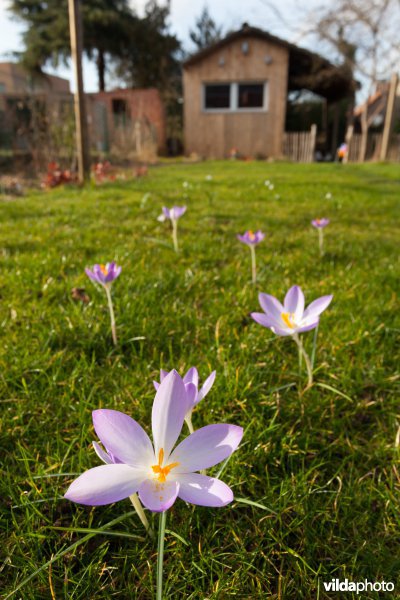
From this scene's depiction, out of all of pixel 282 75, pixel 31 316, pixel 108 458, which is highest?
pixel 282 75

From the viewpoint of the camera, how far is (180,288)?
6.59 feet

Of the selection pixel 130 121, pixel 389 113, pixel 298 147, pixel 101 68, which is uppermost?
pixel 101 68

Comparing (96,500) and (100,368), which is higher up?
(96,500)

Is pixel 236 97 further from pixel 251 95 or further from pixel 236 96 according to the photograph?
pixel 251 95

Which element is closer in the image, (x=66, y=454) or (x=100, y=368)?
(x=66, y=454)

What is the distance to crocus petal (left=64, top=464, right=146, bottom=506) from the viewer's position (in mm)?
493

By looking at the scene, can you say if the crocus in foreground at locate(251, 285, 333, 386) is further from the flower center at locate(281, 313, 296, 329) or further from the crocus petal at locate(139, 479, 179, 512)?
the crocus petal at locate(139, 479, 179, 512)

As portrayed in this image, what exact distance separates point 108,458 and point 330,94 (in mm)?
22908

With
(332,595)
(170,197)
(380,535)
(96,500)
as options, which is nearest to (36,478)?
(96,500)

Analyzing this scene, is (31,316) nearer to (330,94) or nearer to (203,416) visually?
(203,416)

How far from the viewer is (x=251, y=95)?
16.0 meters

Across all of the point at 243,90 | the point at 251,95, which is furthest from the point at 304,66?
the point at 243,90

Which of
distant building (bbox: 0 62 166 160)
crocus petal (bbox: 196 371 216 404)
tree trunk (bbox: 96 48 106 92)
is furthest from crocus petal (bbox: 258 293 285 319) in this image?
tree trunk (bbox: 96 48 106 92)
